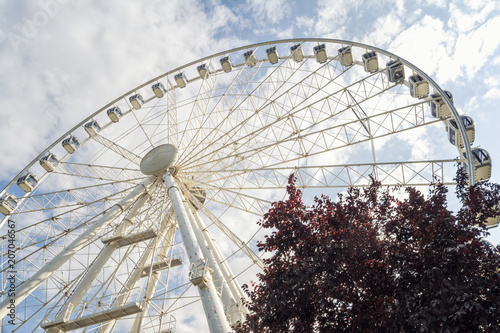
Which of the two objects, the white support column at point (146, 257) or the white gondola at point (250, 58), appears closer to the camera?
the white support column at point (146, 257)

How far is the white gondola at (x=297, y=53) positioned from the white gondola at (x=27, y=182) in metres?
19.0

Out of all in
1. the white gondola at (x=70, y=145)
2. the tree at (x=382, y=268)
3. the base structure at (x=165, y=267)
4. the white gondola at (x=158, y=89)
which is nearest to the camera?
the tree at (x=382, y=268)

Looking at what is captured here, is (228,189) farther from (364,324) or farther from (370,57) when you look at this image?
(364,324)

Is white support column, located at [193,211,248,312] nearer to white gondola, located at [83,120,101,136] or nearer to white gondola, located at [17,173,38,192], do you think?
white gondola, located at [83,120,101,136]

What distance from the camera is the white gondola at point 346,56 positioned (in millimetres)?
20281

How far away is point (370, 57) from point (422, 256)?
599 inches

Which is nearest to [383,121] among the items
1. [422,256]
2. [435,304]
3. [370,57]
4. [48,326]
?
[370,57]

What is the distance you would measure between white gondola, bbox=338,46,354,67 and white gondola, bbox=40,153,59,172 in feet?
64.6

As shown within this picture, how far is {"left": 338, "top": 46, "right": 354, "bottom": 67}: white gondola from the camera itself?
20.3 meters

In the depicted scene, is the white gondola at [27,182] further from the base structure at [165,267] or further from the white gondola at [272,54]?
the white gondola at [272,54]

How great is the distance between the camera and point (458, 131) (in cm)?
1516

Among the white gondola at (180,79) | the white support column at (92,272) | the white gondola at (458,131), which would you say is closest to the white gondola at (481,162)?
the white gondola at (458,131)

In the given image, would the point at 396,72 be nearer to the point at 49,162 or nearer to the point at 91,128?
the point at 91,128

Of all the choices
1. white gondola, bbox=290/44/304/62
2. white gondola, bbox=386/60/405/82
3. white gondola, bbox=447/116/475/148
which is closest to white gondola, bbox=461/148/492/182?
white gondola, bbox=447/116/475/148
